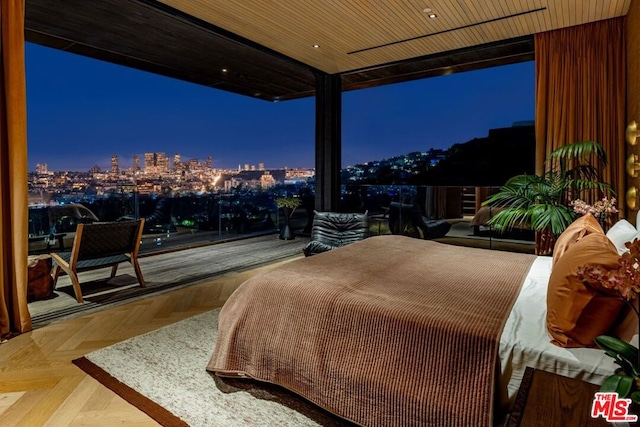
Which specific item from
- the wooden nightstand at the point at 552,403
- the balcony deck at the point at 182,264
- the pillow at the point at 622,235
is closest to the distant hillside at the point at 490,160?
the balcony deck at the point at 182,264

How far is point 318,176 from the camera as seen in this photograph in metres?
5.71

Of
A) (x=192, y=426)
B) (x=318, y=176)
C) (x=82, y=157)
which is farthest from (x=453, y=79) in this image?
(x=192, y=426)

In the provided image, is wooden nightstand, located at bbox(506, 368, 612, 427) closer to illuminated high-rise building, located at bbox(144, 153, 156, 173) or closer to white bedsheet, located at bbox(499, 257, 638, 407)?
white bedsheet, located at bbox(499, 257, 638, 407)

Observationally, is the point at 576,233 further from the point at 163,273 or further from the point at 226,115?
the point at 226,115

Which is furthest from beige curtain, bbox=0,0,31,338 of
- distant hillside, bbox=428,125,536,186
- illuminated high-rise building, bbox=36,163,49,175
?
distant hillside, bbox=428,125,536,186

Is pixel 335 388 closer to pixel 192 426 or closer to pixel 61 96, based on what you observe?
pixel 192 426

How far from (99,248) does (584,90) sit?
193 inches

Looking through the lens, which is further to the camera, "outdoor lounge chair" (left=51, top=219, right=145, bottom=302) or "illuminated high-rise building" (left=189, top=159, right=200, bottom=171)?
"illuminated high-rise building" (left=189, top=159, right=200, bottom=171)

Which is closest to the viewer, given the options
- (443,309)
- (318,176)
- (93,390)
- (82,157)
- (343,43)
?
(443,309)

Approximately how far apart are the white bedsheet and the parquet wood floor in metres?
1.55

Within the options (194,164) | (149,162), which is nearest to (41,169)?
(149,162)

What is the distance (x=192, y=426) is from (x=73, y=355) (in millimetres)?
1208

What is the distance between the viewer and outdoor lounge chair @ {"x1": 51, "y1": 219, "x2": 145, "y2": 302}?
3363 mm
